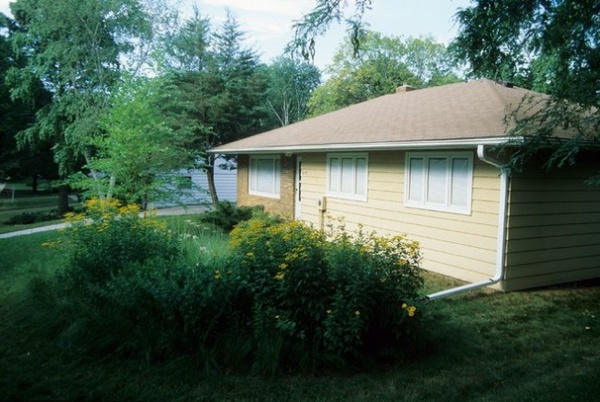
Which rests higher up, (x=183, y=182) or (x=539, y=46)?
(x=539, y=46)

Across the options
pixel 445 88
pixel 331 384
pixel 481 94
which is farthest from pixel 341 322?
pixel 445 88

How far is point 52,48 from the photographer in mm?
17453

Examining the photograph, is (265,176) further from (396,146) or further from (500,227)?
(500,227)

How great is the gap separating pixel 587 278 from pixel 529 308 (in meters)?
2.93

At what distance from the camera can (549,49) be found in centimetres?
613

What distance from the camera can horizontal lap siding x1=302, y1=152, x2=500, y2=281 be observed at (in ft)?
25.6

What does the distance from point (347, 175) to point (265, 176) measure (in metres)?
4.91

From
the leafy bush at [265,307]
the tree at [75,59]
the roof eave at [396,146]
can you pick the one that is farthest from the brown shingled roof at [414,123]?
the tree at [75,59]

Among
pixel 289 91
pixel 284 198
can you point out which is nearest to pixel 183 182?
pixel 284 198

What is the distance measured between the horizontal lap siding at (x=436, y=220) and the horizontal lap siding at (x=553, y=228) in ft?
1.22

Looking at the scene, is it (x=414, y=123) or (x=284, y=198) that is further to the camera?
(x=284, y=198)

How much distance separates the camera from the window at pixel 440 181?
27.0ft

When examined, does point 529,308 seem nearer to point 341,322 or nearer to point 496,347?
point 496,347

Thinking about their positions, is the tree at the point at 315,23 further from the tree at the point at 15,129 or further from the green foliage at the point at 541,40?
the tree at the point at 15,129
